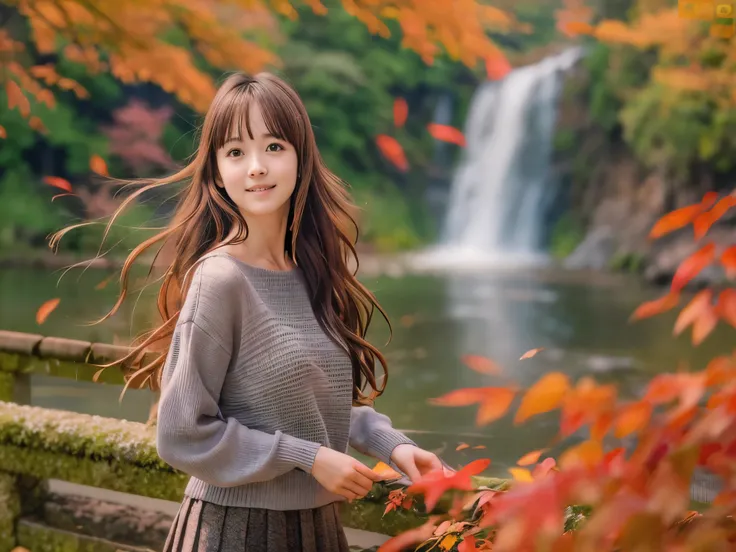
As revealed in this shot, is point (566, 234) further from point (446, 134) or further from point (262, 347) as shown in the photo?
point (262, 347)

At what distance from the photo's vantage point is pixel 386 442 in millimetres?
942

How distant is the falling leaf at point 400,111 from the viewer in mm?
9523

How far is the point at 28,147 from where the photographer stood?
25.8 ft

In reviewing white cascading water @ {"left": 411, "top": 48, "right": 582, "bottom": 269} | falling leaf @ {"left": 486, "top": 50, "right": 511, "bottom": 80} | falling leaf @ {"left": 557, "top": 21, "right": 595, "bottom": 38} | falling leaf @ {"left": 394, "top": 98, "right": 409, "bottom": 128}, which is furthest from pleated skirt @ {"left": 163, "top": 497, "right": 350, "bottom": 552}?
falling leaf @ {"left": 394, "top": 98, "right": 409, "bottom": 128}

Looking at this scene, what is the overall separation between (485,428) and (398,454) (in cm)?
278

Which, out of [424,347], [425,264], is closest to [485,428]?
[424,347]

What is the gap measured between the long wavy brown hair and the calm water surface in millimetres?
1835

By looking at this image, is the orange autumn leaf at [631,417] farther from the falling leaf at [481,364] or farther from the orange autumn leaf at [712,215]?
the falling leaf at [481,364]

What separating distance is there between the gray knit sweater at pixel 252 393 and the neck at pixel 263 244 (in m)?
→ 0.02

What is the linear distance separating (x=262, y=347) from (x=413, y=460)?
22cm

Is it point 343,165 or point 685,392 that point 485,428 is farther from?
point 343,165

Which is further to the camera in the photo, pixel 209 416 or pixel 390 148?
pixel 390 148

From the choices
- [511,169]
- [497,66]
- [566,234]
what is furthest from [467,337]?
[497,66]

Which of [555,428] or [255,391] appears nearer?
[255,391]
